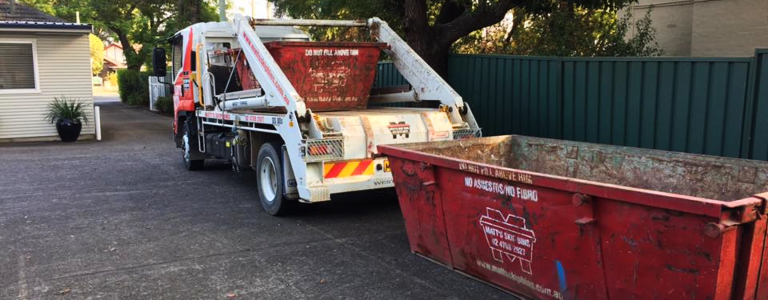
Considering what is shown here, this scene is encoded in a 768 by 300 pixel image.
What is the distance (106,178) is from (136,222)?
3543 millimetres

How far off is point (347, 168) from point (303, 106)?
2.72 ft

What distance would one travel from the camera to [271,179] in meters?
7.63

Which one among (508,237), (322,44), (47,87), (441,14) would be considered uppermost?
(441,14)

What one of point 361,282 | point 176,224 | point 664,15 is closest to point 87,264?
point 176,224

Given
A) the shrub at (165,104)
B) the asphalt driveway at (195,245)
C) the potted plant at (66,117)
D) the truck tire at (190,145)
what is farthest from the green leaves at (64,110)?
the shrub at (165,104)

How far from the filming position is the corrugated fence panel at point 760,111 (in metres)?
6.25

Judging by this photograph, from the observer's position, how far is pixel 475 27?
407 inches

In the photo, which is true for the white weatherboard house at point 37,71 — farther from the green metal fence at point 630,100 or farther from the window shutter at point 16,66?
the green metal fence at point 630,100

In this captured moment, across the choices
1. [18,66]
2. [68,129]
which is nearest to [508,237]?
[68,129]

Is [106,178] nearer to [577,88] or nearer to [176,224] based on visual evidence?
[176,224]

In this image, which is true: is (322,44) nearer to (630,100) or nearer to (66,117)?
(630,100)

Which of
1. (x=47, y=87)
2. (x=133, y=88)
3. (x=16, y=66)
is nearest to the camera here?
(x=16, y=66)

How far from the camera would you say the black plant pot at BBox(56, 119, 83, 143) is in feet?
50.5

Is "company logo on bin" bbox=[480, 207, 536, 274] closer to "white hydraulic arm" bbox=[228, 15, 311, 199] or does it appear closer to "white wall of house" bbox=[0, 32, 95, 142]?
"white hydraulic arm" bbox=[228, 15, 311, 199]
